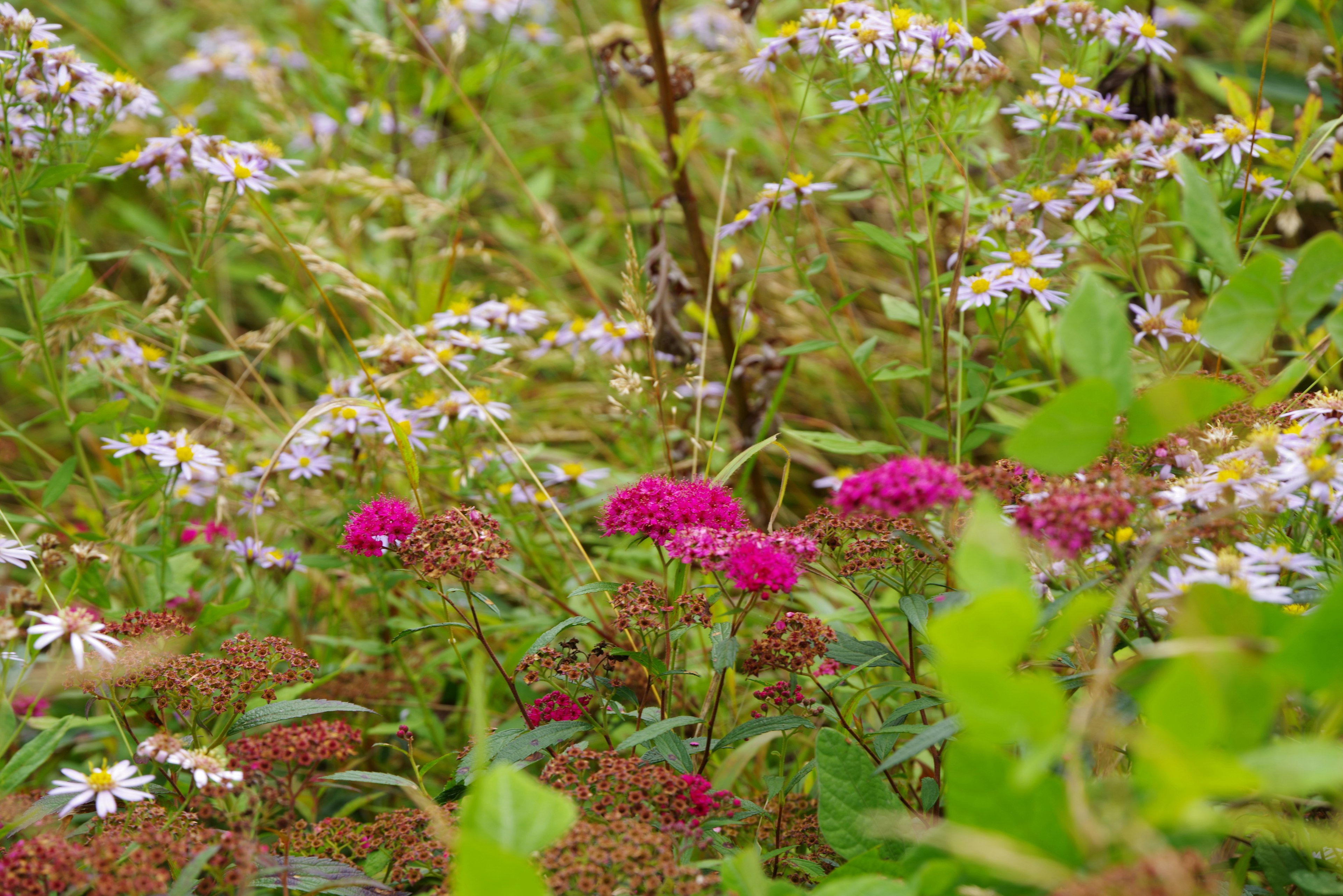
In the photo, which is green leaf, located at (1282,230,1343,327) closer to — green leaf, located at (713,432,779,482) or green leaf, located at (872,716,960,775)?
green leaf, located at (872,716,960,775)

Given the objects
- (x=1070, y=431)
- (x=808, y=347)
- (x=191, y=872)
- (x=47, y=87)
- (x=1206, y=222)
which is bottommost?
(x=191, y=872)

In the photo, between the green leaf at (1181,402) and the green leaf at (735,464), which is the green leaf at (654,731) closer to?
the green leaf at (735,464)

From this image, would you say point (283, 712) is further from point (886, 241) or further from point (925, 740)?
point (886, 241)

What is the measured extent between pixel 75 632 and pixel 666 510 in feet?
2.39

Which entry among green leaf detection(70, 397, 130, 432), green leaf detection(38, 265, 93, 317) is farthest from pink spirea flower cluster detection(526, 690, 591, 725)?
green leaf detection(38, 265, 93, 317)

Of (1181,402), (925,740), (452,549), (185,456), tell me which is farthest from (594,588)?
(185,456)

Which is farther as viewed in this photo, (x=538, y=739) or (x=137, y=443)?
(x=137, y=443)

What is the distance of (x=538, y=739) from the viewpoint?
1270 millimetres

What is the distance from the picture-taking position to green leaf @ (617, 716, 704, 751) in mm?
1160

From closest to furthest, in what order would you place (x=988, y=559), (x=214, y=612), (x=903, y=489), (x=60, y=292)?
(x=988, y=559) → (x=903, y=489) → (x=214, y=612) → (x=60, y=292)

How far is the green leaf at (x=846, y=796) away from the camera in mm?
1105

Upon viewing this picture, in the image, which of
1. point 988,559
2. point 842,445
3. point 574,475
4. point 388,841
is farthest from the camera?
point 574,475

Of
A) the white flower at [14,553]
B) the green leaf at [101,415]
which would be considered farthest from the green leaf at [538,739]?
the green leaf at [101,415]

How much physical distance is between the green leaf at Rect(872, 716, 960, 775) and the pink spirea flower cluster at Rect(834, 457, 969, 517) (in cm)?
21
